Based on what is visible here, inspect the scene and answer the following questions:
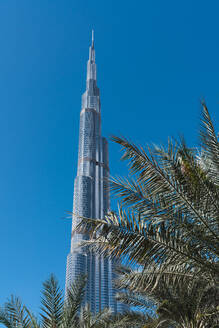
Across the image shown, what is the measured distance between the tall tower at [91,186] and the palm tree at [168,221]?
87215 mm

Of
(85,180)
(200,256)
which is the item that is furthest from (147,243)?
(85,180)

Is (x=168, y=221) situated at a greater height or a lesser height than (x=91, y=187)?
lesser

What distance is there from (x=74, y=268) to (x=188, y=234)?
97299mm

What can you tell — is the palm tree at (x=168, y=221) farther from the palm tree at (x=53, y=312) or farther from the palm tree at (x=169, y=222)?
the palm tree at (x=53, y=312)

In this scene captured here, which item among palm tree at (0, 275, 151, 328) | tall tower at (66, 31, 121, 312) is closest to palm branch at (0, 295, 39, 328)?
palm tree at (0, 275, 151, 328)

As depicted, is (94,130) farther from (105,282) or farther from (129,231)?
(129,231)

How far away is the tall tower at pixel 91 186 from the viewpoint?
9912 cm

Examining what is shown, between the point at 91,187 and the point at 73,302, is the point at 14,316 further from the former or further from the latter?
the point at 91,187

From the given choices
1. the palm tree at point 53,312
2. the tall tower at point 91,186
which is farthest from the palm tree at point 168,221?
the tall tower at point 91,186

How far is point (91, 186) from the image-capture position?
121938 millimetres

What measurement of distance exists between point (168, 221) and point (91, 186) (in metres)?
116

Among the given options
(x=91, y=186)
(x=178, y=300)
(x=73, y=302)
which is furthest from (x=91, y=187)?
(x=73, y=302)

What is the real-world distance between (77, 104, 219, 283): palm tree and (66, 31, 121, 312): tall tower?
87215 millimetres

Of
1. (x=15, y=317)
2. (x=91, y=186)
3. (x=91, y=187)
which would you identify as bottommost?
(x=15, y=317)
